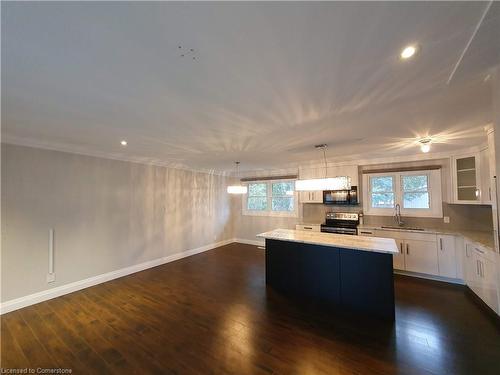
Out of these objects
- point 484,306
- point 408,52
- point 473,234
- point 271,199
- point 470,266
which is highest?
point 408,52

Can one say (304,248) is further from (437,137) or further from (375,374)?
(437,137)

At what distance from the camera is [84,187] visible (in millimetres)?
3848

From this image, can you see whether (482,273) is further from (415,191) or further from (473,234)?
(415,191)

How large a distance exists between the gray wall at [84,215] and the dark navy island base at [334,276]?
291 centimetres

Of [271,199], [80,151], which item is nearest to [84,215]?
[80,151]

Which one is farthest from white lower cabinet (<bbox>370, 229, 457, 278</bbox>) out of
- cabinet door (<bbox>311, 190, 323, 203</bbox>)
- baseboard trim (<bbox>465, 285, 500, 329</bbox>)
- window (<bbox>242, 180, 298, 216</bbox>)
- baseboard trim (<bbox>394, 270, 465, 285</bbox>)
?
window (<bbox>242, 180, 298, 216</bbox>)

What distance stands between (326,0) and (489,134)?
304 cm

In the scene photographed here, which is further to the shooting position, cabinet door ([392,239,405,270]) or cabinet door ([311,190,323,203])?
cabinet door ([311,190,323,203])

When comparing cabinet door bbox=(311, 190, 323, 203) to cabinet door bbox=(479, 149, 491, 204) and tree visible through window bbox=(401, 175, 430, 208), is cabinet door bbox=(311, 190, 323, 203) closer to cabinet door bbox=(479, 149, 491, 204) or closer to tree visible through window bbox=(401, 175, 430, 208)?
tree visible through window bbox=(401, 175, 430, 208)

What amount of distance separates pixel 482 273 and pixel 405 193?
6.41 ft

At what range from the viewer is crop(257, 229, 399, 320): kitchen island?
280 centimetres

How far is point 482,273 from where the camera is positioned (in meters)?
3.01

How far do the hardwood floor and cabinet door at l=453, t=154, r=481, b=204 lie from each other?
163 cm

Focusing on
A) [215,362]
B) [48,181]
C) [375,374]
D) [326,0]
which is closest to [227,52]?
[326,0]
